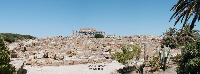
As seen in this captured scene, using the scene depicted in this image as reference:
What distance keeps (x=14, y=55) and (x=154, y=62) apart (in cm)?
1247

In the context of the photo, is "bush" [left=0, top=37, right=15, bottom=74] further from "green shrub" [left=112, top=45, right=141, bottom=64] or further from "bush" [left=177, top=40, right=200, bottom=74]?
"bush" [left=177, top=40, right=200, bottom=74]

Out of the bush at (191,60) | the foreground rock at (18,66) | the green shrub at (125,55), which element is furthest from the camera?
the green shrub at (125,55)

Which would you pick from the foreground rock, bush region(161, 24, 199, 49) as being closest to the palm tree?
bush region(161, 24, 199, 49)

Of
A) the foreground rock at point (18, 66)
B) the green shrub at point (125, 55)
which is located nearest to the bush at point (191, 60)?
the green shrub at point (125, 55)

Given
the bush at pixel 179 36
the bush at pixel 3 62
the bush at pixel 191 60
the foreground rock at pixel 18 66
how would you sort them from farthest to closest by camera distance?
the bush at pixel 179 36, the foreground rock at pixel 18 66, the bush at pixel 3 62, the bush at pixel 191 60

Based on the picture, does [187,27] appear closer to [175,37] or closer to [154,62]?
[175,37]

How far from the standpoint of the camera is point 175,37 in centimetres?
1803

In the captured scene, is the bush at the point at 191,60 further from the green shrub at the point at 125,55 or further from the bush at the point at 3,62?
the bush at the point at 3,62

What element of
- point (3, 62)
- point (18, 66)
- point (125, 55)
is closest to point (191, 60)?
point (125, 55)

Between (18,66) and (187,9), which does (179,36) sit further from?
(18,66)

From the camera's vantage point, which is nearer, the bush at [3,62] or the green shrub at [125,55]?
the bush at [3,62]

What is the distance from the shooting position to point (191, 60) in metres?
7.10

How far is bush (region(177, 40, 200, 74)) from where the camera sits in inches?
275

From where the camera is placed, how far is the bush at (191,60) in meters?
6.98
